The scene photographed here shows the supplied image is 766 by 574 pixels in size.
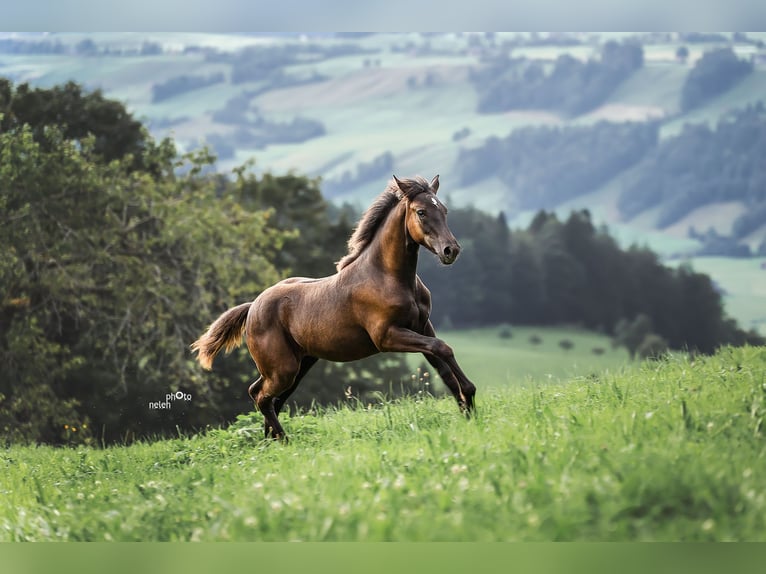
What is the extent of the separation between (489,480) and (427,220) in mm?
2119

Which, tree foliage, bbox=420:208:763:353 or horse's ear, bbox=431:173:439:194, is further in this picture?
tree foliage, bbox=420:208:763:353

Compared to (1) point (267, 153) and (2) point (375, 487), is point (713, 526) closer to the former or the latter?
(2) point (375, 487)

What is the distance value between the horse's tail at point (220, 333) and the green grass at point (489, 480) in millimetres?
820

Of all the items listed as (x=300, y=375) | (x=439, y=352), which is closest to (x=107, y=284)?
(x=300, y=375)

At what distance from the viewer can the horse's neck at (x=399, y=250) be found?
702cm

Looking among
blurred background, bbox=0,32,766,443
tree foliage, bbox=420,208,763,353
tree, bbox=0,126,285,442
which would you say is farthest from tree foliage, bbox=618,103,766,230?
tree, bbox=0,126,285,442

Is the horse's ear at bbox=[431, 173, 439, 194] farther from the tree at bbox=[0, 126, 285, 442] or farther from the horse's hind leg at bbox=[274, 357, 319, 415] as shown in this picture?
the tree at bbox=[0, 126, 285, 442]

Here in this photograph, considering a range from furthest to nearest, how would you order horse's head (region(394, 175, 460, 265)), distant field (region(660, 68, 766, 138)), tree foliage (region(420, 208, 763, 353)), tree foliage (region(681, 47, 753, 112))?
tree foliage (region(420, 208, 763, 353)) < distant field (region(660, 68, 766, 138)) < tree foliage (region(681, 47, 753, 112)) < horse's head (region(394, 175, 460, 265))

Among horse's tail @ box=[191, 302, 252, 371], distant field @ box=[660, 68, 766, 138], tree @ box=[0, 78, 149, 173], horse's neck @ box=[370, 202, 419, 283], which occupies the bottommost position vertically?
horse's tail @ box=[191, 302, 252, 371]

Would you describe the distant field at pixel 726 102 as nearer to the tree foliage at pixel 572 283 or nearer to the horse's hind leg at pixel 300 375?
the tree foliage at pixel 572 283

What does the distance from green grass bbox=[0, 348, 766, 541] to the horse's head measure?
115cm

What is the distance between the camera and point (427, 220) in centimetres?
674

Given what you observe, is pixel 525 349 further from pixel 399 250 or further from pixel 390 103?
pixel 399 250

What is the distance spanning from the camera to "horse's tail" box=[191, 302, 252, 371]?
26.4 ft
